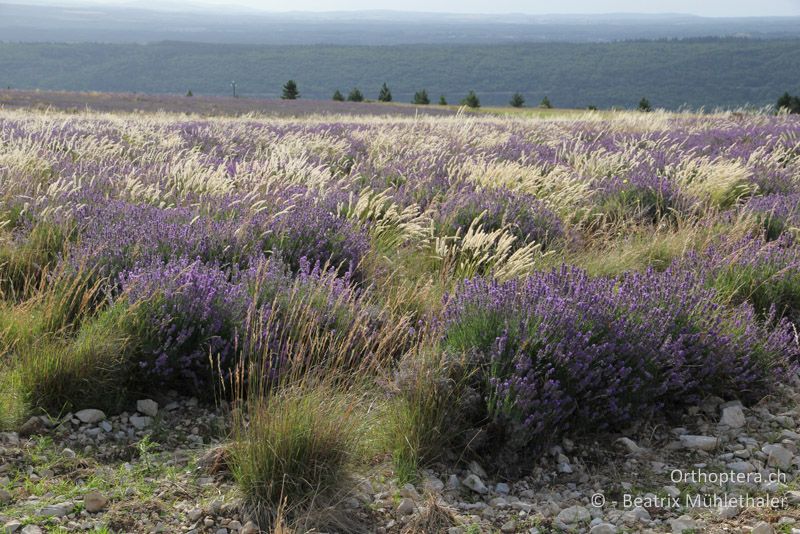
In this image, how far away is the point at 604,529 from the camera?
267 cm

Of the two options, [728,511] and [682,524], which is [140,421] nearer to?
[682,524]

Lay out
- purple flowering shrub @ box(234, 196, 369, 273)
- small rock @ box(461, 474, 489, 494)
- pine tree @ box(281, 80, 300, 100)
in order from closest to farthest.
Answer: small rock @ box(461, 474, 489, 494), purple flowering shrub @ box(234, 196, 369, 273), pine tree @ box(281, 80, 300, 100)

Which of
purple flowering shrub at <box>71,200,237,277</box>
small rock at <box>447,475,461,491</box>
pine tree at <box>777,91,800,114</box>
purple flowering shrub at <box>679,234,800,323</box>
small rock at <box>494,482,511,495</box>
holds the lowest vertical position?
pine tree at <box>777,91,800,114</box>

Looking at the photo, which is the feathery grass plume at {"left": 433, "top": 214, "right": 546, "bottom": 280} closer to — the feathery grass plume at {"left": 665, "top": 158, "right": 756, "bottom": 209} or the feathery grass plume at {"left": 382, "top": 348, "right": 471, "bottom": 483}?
the feathery grass plume at {"left": 382, "top": 348, "right": 471, "bottom": 483}

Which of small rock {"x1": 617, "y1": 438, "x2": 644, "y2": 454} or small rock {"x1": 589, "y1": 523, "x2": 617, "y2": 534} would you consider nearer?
small rock {"x1": 589, "y1": 523, "x2": 617, "y2": 534}

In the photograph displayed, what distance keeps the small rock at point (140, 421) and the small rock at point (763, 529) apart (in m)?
2.49

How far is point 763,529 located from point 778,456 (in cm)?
72

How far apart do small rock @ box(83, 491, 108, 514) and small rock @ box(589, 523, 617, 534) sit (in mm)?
1764

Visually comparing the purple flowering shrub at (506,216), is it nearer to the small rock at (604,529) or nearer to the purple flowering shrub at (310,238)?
the purple flowering shrub at (310,238)

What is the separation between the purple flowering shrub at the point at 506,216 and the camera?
238 inches

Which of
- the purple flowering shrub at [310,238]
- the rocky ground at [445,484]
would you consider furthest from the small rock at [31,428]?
the purple flowering shrub at [310,238]

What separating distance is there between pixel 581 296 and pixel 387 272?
162cm

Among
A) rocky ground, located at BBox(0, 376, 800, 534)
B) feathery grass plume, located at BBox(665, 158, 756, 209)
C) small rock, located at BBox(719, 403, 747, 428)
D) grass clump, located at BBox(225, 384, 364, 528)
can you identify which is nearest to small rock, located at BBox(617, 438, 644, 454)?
rocky ground, located at BBox(0, 376, 800, 534)

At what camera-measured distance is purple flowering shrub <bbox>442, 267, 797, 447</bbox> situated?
3248mm
